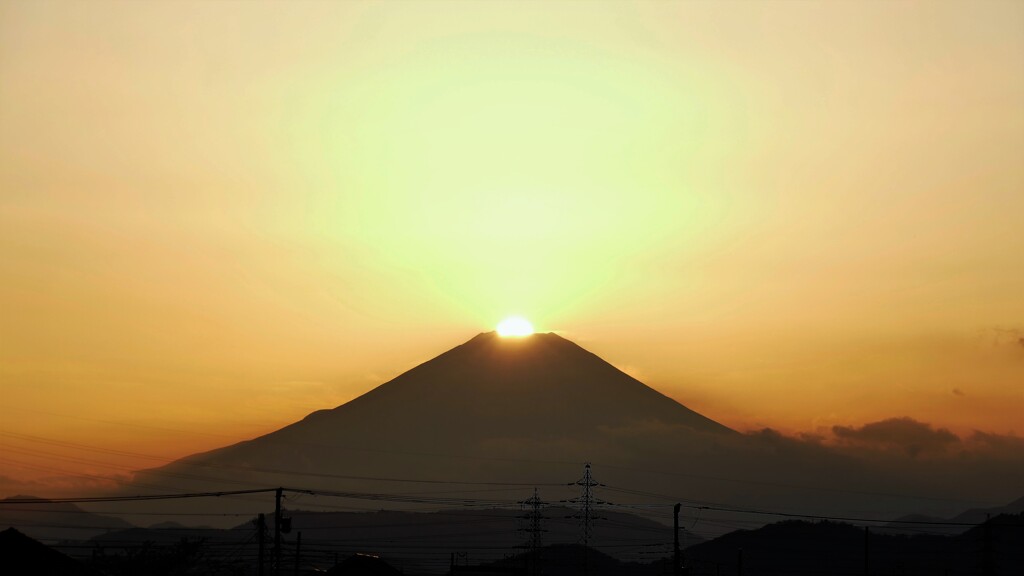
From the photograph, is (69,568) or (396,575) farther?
(396,575)

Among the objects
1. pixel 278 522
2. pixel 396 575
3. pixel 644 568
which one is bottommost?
pixel 644 568

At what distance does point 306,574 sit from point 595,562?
10847 centimetres

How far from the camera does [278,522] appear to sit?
70938mm

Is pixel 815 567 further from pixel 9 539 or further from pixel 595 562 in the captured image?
pixel 9 539

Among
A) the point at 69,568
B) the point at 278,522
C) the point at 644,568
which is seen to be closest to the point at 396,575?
the point at 278,522

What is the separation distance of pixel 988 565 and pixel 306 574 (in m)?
53.8

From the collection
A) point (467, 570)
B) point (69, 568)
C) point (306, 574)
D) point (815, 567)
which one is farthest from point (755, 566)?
point (69, 568)

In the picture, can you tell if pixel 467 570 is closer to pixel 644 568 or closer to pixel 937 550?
pixel 644 568

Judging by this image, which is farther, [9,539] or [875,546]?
[875,546]

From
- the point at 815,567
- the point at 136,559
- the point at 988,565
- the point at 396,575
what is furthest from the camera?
the point at 815,567

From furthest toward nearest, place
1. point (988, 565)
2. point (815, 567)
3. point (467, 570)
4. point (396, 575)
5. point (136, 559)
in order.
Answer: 1. point (815, 567)
2. point (467, 570)
3. point (136, 559)
4. point (396, 575)
5. point (988, 565)

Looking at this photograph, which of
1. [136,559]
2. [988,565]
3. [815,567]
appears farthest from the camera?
[815,567]

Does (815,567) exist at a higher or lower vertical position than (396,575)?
lower

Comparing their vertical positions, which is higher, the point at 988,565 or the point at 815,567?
the point at 988,565
